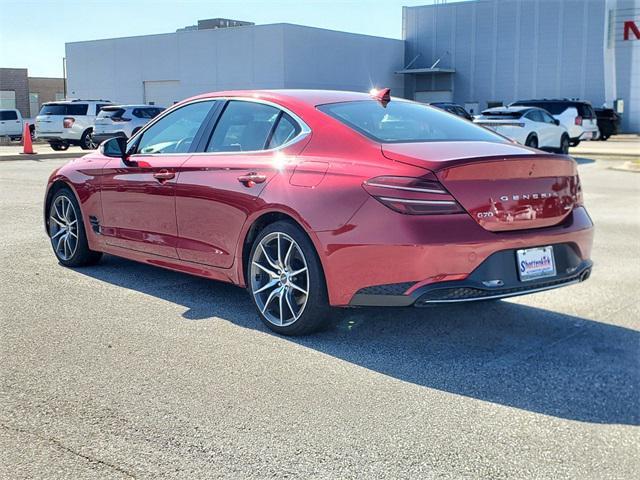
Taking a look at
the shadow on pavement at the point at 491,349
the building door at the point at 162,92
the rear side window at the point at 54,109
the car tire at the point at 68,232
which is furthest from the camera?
the building door at the point at 162,92

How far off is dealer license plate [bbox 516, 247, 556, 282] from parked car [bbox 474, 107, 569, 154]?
53.1 feet

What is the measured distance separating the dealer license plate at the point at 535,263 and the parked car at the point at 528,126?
16.2 meters

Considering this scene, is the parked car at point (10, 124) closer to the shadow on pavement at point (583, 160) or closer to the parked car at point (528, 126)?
the parked car at point (528, 126)

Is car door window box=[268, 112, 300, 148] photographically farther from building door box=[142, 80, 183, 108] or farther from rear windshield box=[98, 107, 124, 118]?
building door box=[142, 80, 183, 108]

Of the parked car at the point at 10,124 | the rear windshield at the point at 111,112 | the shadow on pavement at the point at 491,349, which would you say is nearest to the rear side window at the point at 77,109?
the rear windshield at the point at 111,112

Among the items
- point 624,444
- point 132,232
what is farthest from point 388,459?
point 132,232

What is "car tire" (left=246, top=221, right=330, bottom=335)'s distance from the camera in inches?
190

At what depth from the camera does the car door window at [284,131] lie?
526cm

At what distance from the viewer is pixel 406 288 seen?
4445 mm

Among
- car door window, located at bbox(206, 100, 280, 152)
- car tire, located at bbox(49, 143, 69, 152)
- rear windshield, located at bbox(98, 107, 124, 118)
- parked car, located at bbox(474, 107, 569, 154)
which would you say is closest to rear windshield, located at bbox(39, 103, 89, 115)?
→ car tire, located at bbox(49, 143, 69, 152)

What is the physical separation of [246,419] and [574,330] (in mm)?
2601

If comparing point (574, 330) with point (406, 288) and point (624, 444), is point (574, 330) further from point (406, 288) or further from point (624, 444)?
point (624, 444)

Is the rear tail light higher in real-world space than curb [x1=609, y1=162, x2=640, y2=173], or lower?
higher

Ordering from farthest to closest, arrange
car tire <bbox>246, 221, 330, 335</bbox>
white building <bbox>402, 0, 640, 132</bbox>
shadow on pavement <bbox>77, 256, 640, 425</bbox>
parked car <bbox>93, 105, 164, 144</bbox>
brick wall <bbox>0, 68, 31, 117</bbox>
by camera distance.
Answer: brick wall <bbox>0, 68, 31, 117</bbox> → white building <bbox>402, 0, 640, 132</bbox> → parked car <bbox>93, 105, 164, 144</bbox> → car tire <bbox>246, 221, 330, 335</bbox> → shadow on pavement <bbox>77, 256, 640, 425</bbox>
